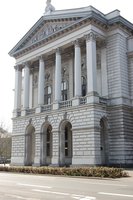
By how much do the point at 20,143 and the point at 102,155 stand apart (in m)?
14.8

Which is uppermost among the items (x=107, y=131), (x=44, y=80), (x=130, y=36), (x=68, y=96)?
(x=130, y=36)

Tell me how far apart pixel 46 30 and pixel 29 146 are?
18275 millimetres

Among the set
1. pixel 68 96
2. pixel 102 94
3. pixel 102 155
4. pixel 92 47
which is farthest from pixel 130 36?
pixel 102 155

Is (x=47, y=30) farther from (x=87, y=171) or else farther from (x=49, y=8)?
(x=87, y=171)

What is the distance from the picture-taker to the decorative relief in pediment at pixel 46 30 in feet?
146

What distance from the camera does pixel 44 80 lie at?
160ft

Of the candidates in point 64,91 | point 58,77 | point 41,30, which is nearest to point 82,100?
point 58,77

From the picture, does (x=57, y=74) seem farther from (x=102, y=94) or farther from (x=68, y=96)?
(x=102, y=94)

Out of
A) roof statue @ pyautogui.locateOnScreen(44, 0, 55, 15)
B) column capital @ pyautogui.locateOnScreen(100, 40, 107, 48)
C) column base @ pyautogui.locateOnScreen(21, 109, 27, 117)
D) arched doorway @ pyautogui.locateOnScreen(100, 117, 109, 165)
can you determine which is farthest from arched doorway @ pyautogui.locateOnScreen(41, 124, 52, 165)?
roof statue @ pyautogui.locateOnScreen(44, 0, 55, 15)

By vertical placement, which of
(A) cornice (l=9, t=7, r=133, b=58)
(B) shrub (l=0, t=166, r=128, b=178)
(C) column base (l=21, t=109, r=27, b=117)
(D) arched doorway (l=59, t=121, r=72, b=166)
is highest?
(A) cornice (l=9, t=7, r=133, b=58)

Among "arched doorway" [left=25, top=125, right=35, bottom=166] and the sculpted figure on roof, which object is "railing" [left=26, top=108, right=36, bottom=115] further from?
the sculpted figure on roof

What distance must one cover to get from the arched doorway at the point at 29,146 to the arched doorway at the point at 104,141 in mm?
12322

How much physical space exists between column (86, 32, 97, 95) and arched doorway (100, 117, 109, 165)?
14.4ft

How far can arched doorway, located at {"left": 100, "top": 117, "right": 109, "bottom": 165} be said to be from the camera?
3834 centimetres
